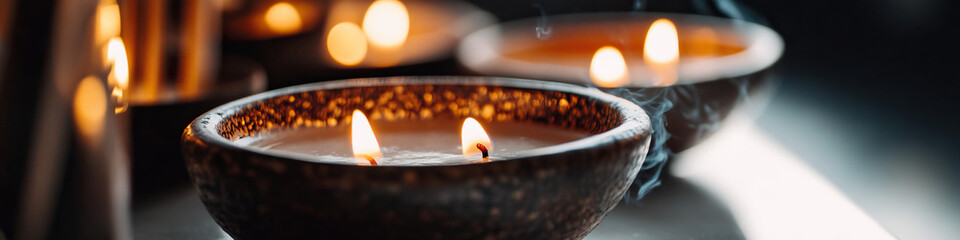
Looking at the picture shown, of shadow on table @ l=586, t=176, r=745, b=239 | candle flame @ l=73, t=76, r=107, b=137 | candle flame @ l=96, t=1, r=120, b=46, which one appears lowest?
shadow on table @ l=586, t=176, r=745, b=239

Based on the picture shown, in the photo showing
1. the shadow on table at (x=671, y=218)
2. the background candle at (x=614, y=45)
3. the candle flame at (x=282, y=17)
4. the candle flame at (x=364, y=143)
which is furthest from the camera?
the candle flame at (x=282, y=17)

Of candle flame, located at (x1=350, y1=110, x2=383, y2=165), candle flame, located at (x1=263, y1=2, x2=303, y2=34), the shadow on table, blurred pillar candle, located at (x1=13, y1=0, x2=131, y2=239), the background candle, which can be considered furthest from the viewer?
candle flame, located at (x1=263, y1=2, x2=303, y2=34)

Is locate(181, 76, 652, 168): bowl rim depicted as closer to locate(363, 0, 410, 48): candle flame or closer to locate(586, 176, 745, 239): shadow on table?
locate(586, 176, 745, 239): shadow on table

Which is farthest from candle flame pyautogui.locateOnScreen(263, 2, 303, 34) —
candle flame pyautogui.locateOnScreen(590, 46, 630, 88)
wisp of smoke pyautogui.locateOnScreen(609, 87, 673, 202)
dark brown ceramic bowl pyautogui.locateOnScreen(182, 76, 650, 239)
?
dark brown ceramic bowl pyautogui.locateOnScreen(182, 76, 650, 239)

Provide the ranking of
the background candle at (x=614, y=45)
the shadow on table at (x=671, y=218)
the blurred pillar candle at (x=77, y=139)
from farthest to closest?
the background candle at (x=614, y=45), the shadow on table at (x=671, y=218), the blurred pillar candle at (x=77, y=139)

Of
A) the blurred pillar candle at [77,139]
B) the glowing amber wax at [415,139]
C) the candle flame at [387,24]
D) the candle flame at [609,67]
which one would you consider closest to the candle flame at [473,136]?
the glowing amber wax at [415,139]

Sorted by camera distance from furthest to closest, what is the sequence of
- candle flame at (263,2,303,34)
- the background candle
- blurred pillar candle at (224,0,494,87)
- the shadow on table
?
1. candle flame at (263,2,303,34)
2. blurred pillar candle at (224,0,494,87)
3. the background candle
4. the shadow on table

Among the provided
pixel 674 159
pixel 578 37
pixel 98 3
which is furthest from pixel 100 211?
pixel 578 37

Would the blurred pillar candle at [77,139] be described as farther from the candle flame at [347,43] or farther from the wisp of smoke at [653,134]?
the candle flame at [347,43]
